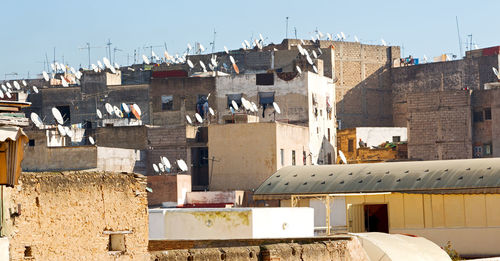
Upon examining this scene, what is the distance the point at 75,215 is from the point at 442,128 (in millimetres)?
47831

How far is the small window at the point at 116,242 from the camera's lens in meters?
13.4

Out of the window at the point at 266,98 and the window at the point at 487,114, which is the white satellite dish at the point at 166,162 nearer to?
the window at the point at 266,98

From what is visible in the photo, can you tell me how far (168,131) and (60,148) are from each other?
5.63 meters

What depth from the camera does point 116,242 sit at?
44.2ft

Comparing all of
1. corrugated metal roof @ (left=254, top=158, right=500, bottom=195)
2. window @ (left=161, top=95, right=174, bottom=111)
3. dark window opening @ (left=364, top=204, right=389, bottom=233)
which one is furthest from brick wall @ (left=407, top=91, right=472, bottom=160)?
dark window opening @ (left=364, top=204, right=389, bottom=233)

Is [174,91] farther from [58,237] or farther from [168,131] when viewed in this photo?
[58,237]

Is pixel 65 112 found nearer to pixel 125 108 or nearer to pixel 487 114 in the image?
pixel 125 108

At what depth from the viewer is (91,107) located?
62031mm

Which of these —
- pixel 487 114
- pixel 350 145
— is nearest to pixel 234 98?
pixel 350 145

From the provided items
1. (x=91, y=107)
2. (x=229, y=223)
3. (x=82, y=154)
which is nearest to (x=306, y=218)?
(x=229, y=223)

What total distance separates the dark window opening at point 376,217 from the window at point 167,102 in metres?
23.9

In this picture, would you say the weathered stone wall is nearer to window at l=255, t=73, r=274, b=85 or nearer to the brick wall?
window at l=255, t=73, r=274, b=85

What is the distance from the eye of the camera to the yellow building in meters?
33.3

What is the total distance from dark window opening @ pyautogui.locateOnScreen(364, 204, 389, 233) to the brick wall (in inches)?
931
